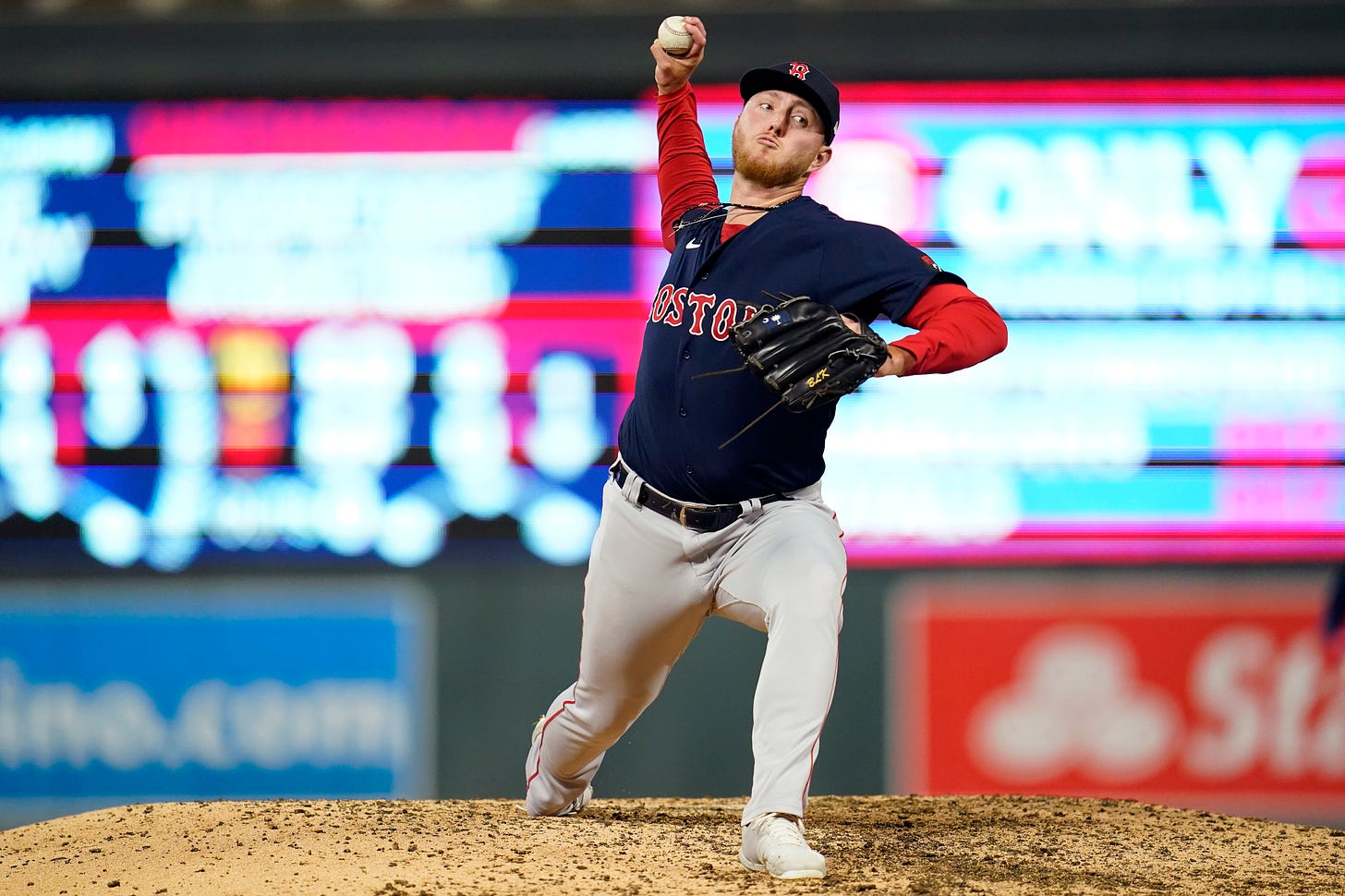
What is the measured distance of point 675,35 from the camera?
3.12 m

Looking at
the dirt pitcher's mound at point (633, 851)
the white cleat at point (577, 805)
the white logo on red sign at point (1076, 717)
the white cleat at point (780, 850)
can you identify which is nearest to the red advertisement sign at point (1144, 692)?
the white logo on red sign at point (1076, 717)

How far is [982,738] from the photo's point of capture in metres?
4.60

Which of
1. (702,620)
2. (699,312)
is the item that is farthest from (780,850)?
(699,312)

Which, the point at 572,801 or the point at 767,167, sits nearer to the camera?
the point at 767,167

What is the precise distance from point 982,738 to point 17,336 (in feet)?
11.3

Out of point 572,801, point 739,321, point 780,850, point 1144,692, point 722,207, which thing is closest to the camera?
point 780,850

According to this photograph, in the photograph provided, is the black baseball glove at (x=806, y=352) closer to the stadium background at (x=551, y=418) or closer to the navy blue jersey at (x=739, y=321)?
the navy blue jersey at (x=739, y=321)

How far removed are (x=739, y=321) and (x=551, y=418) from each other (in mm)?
1823

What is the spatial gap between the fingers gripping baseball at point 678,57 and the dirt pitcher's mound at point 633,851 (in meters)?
1.72

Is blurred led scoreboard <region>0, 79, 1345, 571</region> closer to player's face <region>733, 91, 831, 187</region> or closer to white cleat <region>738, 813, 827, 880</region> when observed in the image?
player's face <region>733, 91, 831, 187</region>

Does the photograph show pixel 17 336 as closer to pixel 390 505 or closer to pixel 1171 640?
pixel 390 505

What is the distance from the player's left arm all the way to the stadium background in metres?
1.81

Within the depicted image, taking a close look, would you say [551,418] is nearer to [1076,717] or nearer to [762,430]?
[762,430]

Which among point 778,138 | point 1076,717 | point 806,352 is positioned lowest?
point 1076,717
